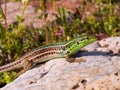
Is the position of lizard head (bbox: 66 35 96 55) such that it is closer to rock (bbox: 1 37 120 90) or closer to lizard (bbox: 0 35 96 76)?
lizard (bbox: 0 35 96 76)

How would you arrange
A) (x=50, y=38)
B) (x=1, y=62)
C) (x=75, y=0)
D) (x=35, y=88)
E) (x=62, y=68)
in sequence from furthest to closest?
(x=75, y=0), (x=50, y=38), (x=1, y=62), (x=62, y=68), (x=35, y=88)

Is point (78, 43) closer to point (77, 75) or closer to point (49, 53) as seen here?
point (49, 53)

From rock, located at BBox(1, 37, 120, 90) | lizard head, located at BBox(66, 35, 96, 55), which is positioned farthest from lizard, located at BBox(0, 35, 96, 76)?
rock, located at BBox(1, 37, 120, 90)

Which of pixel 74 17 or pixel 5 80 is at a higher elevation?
pixel 74 17

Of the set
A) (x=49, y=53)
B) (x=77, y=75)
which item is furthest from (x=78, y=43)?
(x=77, y=75)

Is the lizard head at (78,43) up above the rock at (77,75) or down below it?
above

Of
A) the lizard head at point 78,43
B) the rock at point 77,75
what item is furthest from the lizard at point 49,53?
the rock at point 77,75

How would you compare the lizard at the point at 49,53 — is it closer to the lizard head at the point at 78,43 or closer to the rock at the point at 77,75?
the lizard head at the point at 78,43

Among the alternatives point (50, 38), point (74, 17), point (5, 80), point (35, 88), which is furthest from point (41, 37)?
point (35, 88)

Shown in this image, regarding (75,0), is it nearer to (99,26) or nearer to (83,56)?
(99,26)
